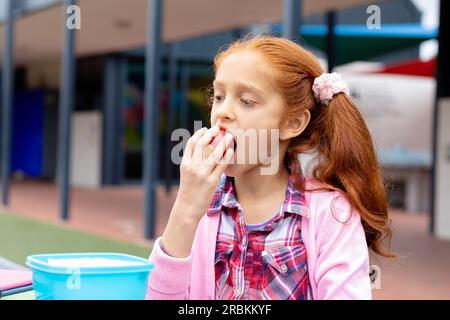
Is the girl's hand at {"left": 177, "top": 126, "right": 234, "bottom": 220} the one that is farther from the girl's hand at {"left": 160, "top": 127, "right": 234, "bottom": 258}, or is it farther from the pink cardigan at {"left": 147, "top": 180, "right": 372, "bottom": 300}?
the pink cardigan at {"left": 147, "top": 180, "right": 372, "bottom": 300}

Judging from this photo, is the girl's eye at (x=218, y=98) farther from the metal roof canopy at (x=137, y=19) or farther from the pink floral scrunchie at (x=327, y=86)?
the metal roof canopy at (x=137, y=19)

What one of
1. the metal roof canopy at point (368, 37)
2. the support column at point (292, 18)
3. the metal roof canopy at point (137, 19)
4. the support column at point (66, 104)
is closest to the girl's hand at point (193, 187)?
the support column at point (292, 18)

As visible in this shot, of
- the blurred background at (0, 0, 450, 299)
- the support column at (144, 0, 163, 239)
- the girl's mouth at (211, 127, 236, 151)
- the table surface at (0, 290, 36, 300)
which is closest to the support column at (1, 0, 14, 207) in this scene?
the blurred background at (0, 0, 450, 299)

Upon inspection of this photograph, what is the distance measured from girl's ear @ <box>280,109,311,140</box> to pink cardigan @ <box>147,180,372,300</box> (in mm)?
121

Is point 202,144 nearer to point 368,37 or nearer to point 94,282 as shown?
point 94,282

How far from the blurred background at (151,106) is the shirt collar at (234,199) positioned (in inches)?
16.1

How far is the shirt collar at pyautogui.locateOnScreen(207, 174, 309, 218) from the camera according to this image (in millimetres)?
1378

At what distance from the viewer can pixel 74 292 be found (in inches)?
41.4

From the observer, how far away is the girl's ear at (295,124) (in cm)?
144

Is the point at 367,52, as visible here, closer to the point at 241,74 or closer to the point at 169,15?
the point at 169,15

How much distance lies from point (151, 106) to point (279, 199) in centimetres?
555

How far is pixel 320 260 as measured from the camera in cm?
132

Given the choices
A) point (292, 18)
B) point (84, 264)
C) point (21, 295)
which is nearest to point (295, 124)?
point (84, 264)

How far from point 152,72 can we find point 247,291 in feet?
18.7
